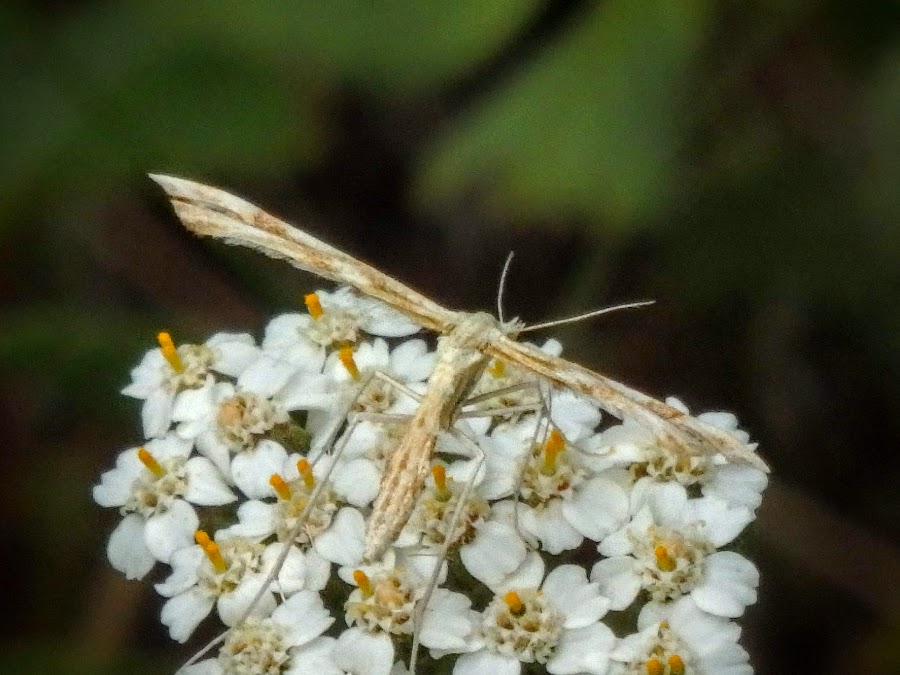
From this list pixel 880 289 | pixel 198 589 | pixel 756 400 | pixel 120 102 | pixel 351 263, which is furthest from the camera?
pixel 756 400

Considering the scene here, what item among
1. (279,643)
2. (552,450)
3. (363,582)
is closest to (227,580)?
(279,643)

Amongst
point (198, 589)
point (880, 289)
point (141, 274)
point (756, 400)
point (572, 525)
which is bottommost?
point (198, 589)

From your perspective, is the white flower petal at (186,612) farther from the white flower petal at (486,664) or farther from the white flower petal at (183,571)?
the white flower petal at (486,664)

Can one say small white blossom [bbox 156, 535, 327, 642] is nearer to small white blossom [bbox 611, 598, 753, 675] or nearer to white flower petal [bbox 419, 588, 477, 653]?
white flower petal [bbox 419, 588, 477, 653]

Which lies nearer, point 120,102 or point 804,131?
point 120,102

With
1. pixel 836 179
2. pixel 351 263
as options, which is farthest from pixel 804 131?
pixel 351 263

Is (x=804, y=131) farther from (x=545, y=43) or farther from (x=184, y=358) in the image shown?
(x=184, y=358)
